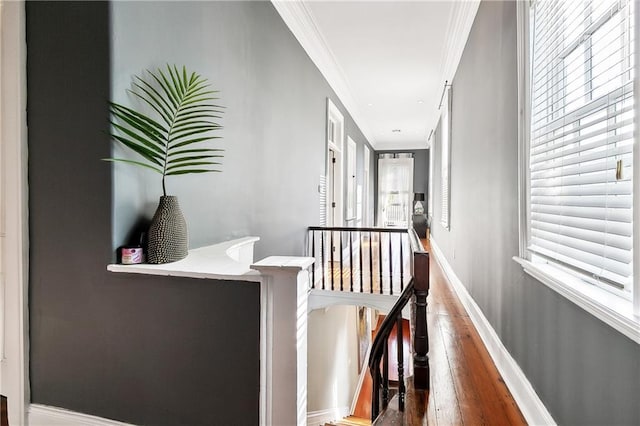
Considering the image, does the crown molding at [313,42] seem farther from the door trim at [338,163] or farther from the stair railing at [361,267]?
the stair railing at [361,267]

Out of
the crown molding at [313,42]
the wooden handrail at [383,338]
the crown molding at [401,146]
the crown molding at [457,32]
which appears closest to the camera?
the wooden handrail at [383,338]

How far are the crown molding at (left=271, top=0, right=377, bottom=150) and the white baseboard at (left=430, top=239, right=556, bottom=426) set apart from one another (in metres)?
3.31

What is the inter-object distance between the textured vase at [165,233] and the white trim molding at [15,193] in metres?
0.68

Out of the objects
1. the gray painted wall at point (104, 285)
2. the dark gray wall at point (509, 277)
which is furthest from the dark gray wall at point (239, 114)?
the dark gray wall at point (509, 277)

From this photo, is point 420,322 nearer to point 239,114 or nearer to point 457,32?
point 239,114

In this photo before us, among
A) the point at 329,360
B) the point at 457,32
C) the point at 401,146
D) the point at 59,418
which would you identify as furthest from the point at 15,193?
the point at 401,146

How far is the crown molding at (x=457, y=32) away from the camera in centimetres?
321

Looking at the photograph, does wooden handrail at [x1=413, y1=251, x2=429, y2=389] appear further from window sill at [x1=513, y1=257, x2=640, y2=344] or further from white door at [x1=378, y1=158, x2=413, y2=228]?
white door at [x1=378, y1=158, x2=413, y2=228]

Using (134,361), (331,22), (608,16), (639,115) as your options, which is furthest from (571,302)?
Answer: (331,22)

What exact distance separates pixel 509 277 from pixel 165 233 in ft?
6.54

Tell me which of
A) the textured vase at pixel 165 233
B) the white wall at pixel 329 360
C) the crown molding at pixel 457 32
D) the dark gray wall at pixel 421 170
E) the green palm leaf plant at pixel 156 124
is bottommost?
the white wall at pixel 329 360

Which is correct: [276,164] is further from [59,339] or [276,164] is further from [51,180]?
[59,339]

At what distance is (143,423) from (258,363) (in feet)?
2.20

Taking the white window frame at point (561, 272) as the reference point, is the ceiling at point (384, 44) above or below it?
above
